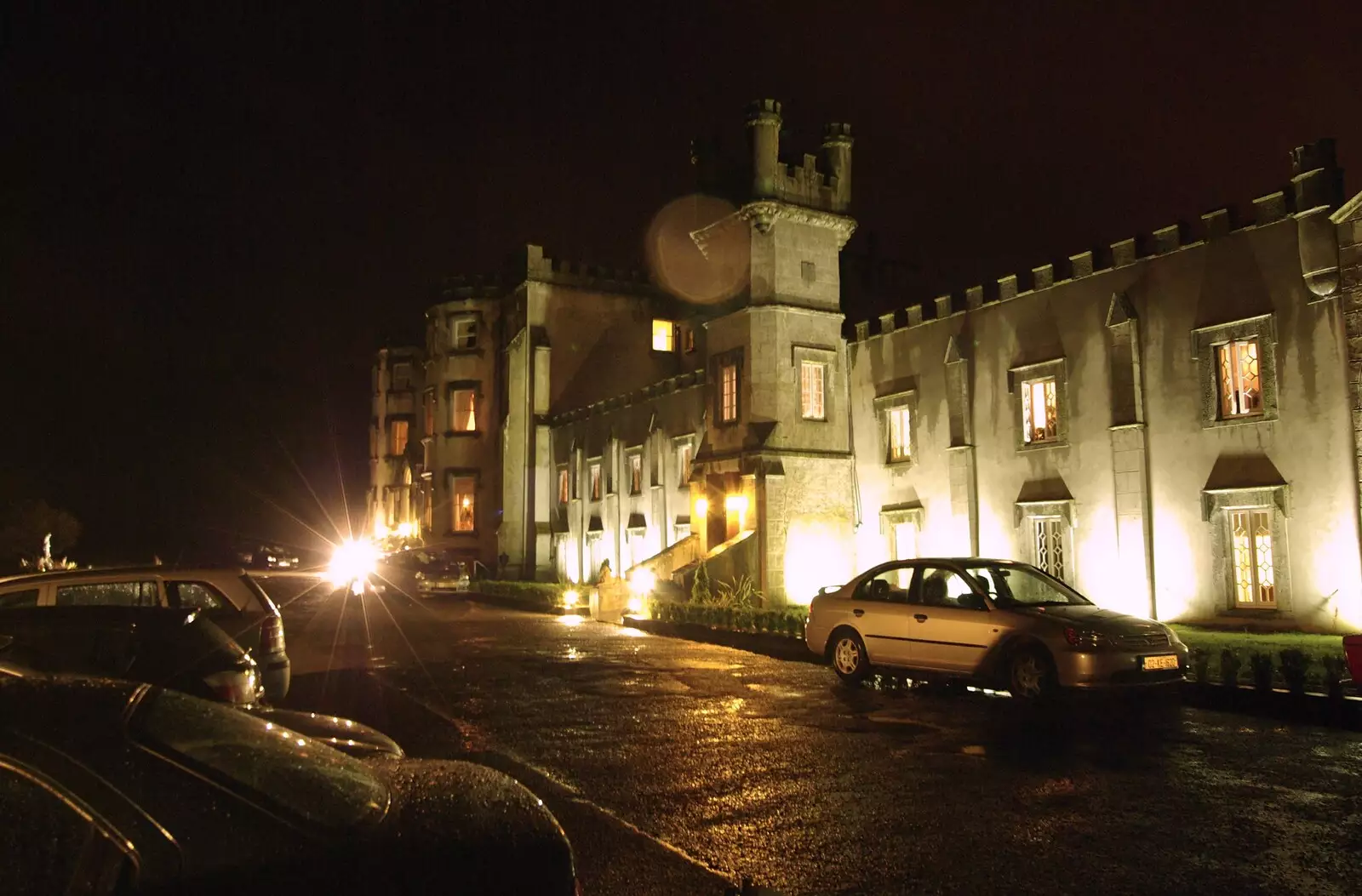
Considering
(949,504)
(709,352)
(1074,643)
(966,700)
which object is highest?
(709,352)

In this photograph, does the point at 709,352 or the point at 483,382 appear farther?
the point at 483,382

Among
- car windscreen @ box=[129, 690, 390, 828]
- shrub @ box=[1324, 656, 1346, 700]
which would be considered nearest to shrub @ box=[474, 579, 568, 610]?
shrub @ box=[1324, 656, 1346, 700]

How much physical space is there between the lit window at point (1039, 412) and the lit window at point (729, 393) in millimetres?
8277

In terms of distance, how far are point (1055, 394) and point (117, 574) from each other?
1960 centimetres

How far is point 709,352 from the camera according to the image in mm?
30484

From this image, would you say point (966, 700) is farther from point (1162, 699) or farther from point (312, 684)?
point (312, 684)

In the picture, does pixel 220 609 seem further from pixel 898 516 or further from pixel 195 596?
pixel 898 516

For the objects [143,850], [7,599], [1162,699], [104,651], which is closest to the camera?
[143,850]

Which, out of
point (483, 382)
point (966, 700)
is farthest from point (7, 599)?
point (483, 382)

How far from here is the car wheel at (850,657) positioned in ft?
44.8

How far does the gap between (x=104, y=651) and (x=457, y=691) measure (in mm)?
5797

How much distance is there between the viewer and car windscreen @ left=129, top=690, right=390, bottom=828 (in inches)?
113

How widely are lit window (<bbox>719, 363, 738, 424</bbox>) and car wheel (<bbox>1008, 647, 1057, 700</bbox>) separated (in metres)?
17.6

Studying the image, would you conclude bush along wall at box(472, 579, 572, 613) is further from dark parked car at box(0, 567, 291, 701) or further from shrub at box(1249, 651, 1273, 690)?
shrub at box(1249, 651, 1273, 690)
